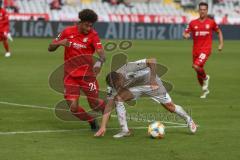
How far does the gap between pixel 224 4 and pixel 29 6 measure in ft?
61.6

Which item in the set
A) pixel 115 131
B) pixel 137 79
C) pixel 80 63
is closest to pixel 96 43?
pixel 80 63

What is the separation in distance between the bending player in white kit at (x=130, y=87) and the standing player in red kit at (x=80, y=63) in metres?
0.49

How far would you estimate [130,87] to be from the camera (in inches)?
487

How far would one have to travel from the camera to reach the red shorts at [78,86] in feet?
42.0

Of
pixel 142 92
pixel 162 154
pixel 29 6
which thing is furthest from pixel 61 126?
pixel 29 6

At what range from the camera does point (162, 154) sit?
10.6m

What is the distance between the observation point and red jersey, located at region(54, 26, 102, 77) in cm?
1260

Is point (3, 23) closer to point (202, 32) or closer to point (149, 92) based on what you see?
point (202, 32)

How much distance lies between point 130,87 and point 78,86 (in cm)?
108

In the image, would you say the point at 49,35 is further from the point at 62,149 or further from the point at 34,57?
the point at 62,149

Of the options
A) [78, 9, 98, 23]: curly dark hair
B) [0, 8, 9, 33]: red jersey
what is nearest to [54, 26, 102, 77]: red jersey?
[78, 9, 98, 23]: curly dark hair

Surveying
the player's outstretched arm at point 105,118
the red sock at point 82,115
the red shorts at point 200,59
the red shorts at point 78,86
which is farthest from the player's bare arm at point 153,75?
the red shorts at point 200,59

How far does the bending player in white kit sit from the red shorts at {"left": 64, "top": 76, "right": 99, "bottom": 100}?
0.58 metres

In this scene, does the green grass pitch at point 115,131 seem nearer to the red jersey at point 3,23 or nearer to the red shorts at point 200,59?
the red shorts at point 200,59
